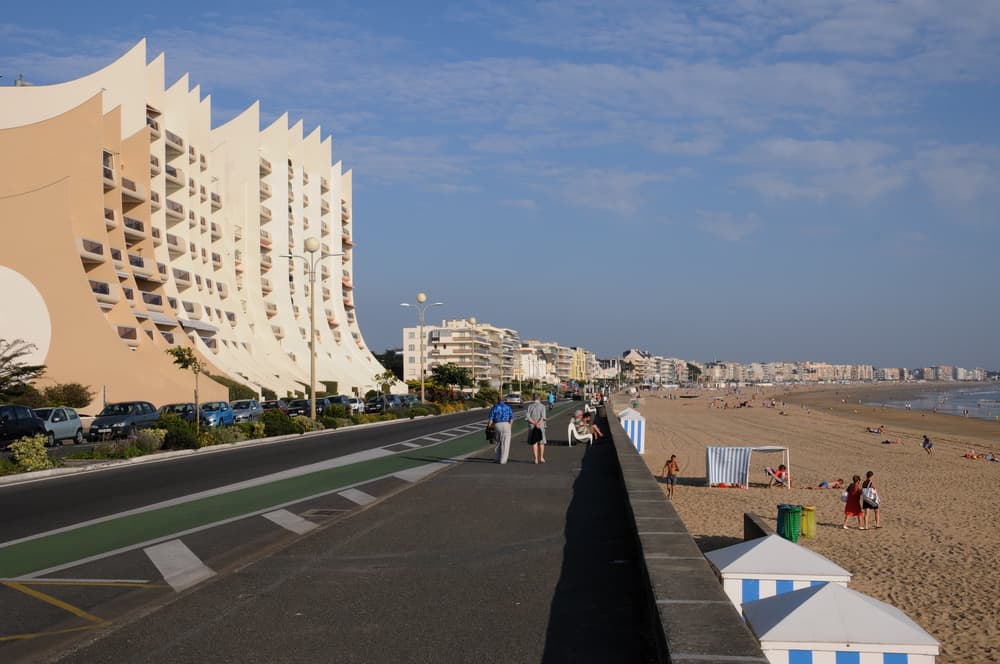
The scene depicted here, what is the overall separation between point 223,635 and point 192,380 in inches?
1953

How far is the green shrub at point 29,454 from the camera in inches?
768

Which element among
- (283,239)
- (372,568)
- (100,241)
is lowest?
(372,568)

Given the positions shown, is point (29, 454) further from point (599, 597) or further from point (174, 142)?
point (174, 142)

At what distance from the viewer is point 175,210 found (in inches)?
2598

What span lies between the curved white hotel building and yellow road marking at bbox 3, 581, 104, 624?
1564 inches

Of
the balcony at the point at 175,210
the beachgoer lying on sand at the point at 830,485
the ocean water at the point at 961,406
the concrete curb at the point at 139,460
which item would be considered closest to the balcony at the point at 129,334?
the balcony at the point at 175,210

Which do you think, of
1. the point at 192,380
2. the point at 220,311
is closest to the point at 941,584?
the point at 192,380

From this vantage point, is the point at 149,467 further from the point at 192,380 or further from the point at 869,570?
the point at 192,380

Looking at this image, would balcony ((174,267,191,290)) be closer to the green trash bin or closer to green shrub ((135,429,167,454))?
green shrub ((135,429,167,454))

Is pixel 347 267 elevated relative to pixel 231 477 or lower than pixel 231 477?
elevated

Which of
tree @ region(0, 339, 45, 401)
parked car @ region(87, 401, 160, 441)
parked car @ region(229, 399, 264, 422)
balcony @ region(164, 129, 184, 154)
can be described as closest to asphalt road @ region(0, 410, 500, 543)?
parked car @ region(87, 401, 160, 441)

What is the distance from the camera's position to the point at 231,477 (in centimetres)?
1827

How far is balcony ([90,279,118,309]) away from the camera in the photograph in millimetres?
48594

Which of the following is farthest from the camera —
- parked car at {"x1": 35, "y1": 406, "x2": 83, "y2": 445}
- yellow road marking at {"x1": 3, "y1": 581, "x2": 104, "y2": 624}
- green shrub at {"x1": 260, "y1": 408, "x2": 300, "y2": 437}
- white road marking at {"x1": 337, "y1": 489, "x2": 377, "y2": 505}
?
green shrub at {"x1": 260, "y1": 408, "x2": 300, "y2": 437}
